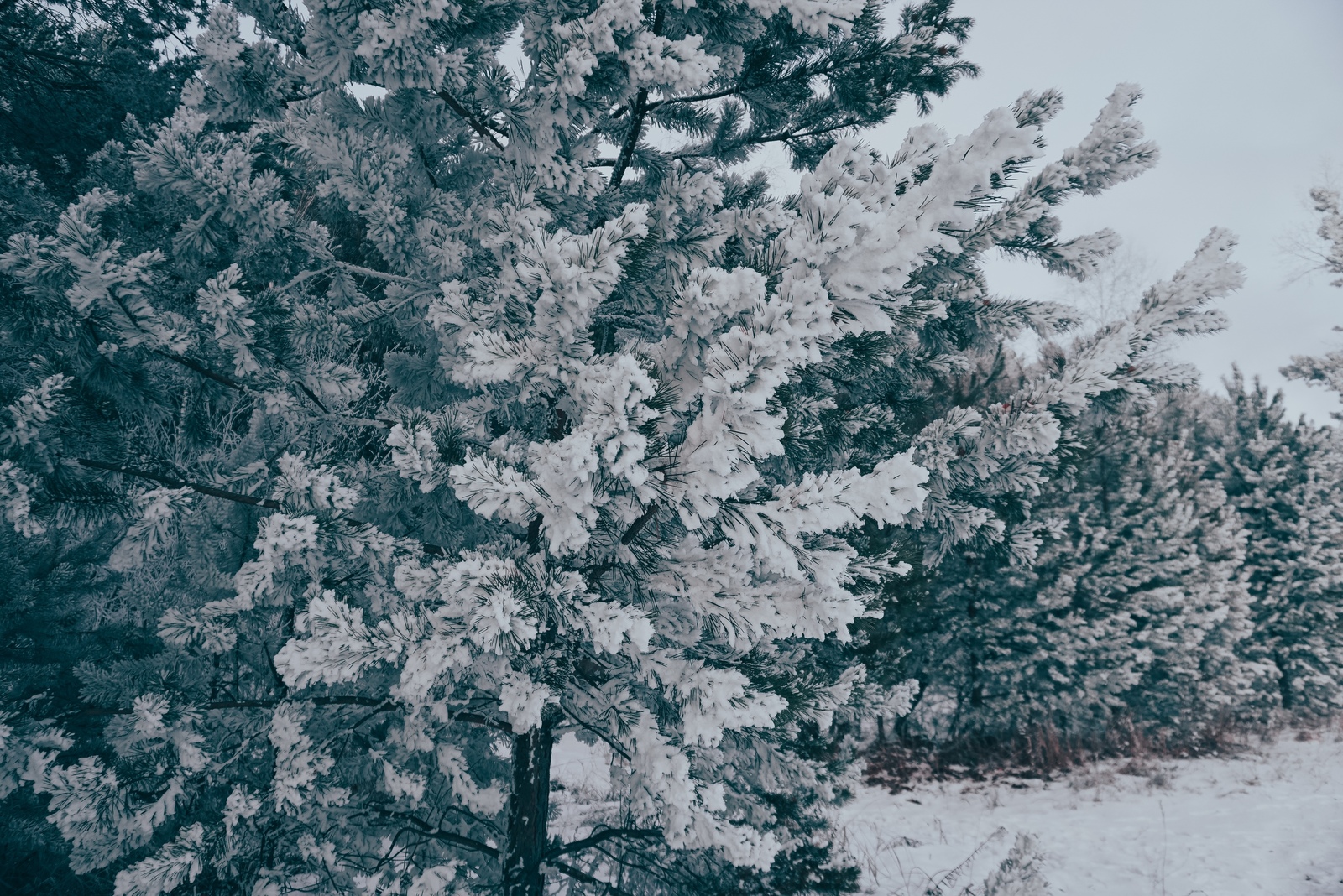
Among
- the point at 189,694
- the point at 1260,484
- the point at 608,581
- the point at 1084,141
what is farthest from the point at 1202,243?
the point at 1260,484

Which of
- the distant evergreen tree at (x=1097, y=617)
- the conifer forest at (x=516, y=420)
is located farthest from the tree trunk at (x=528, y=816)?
the distant evergreen tree at (x=1097, y=617)

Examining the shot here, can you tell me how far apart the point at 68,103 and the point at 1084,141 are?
7.52 metres

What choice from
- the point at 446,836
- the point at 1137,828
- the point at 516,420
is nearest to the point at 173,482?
the point at 516,420

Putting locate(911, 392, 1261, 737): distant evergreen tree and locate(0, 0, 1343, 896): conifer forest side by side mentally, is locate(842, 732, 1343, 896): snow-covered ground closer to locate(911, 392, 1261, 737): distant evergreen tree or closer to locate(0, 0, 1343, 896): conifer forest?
locate(911, 392, 1261, 737): distant evergreen tree

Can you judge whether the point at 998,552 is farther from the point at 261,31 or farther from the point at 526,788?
the point at 261,31

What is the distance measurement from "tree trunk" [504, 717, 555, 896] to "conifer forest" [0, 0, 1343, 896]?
0.02m

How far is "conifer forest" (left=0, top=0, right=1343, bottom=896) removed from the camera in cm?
181

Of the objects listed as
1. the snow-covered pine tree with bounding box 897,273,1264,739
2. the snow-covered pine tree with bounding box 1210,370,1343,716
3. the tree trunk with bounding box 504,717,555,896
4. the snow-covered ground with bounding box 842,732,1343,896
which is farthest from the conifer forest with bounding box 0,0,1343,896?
the snow-covered pine tree with bounding box 1210,370,1343,716

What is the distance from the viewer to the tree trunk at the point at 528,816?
2588 millimetres

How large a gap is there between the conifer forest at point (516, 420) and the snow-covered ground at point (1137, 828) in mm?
3121

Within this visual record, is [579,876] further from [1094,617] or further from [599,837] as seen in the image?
[1094,617]

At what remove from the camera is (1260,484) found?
13.2 metres

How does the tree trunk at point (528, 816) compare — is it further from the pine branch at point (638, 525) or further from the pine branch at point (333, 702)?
the pine branch at point (638, 525)

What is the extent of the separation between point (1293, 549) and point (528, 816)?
54.7 ft
